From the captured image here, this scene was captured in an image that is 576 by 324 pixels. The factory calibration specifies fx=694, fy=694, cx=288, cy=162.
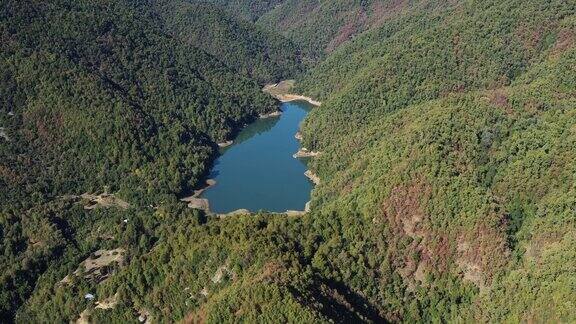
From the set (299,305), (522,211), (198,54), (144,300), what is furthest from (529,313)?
(198,54)

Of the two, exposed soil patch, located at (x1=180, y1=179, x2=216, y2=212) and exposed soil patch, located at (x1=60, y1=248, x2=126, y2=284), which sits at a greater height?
exposed soil patch, located at (x1=60, y1=248, x2=126, y2=284)

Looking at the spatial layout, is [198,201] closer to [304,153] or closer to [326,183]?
[326,183]

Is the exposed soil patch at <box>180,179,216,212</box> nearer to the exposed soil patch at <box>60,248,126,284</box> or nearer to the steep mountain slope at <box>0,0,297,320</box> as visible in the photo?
the steep mountain slope at <box>0,0,297,320</box>

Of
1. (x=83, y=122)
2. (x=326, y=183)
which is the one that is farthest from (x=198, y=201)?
(x=83, y=122)

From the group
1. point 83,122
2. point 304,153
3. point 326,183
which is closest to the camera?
point 326,183

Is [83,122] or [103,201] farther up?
[83,122]

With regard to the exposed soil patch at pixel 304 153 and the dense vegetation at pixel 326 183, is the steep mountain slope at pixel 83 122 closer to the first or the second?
the dense vegetation at pixel 326 183

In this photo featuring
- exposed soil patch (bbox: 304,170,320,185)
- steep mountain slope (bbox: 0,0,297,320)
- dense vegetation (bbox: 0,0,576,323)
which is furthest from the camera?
exposed soil patch (bbox: 304,170,320,185)

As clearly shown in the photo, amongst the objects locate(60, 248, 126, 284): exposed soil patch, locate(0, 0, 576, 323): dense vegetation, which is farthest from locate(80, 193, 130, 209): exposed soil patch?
locate(60, 248, 126, 284): exposed soil patch

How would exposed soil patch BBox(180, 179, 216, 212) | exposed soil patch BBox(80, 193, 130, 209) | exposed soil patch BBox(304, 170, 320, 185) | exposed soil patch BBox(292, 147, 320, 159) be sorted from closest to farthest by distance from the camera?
exposed soil patch BBox(80, 193, 130, 209) < exposed soil patch BBox(180, 179, 216, 212) < exposed soil patch BBox(304, 170, 320, 185) < exposed soil patch BBox(292, 147, 320, 159)

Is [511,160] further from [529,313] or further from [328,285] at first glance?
[328,285]
